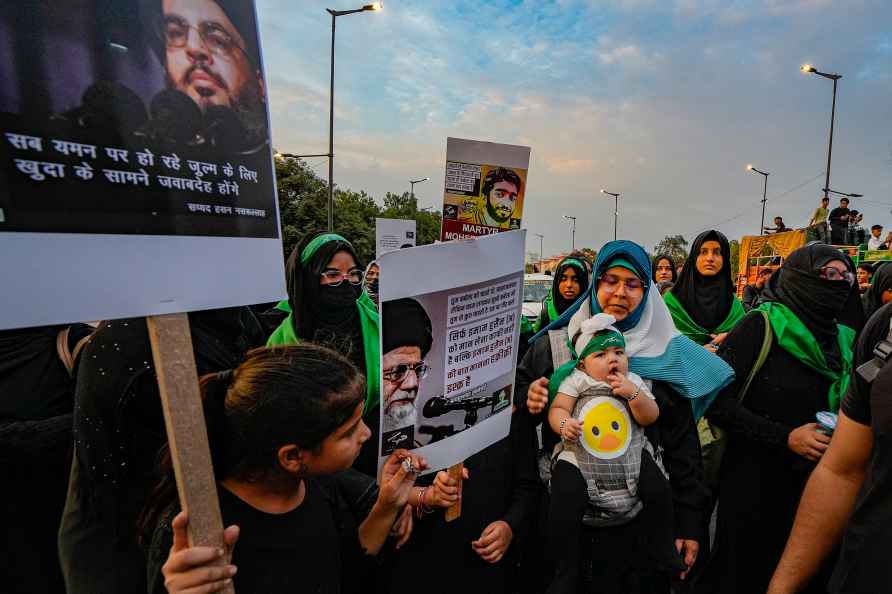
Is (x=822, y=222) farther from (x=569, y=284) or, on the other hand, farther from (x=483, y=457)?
(x=483, y=457)

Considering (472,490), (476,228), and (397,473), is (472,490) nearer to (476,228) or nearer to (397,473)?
(397,473)

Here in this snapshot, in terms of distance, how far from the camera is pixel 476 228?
100 inches

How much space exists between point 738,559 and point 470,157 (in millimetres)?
2453

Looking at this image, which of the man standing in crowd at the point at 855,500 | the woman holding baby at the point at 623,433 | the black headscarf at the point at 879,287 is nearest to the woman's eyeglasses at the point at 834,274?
the woman holding baby at the point at 623,433

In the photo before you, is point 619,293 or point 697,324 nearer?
point 619,293

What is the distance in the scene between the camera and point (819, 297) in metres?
2.35

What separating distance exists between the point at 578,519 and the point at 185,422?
142 centimetres

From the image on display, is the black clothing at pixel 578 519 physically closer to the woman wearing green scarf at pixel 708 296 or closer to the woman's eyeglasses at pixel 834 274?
the woman's eyeglasses at pixel 834 274

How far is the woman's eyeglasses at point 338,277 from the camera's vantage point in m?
2.46

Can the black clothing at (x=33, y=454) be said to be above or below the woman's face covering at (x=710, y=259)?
below

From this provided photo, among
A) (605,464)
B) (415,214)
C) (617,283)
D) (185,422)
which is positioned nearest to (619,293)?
(617,283)

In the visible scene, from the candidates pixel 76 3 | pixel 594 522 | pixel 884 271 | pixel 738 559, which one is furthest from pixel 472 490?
pixel 884 271

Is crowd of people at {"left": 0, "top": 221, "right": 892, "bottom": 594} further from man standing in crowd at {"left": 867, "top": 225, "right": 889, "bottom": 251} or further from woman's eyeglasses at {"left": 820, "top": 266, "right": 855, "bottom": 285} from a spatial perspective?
man standing in crowd at {"left": 867, "top": 225, "right": 889, "bottom": 251}

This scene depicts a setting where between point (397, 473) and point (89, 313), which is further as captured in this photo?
point (397, 473)
